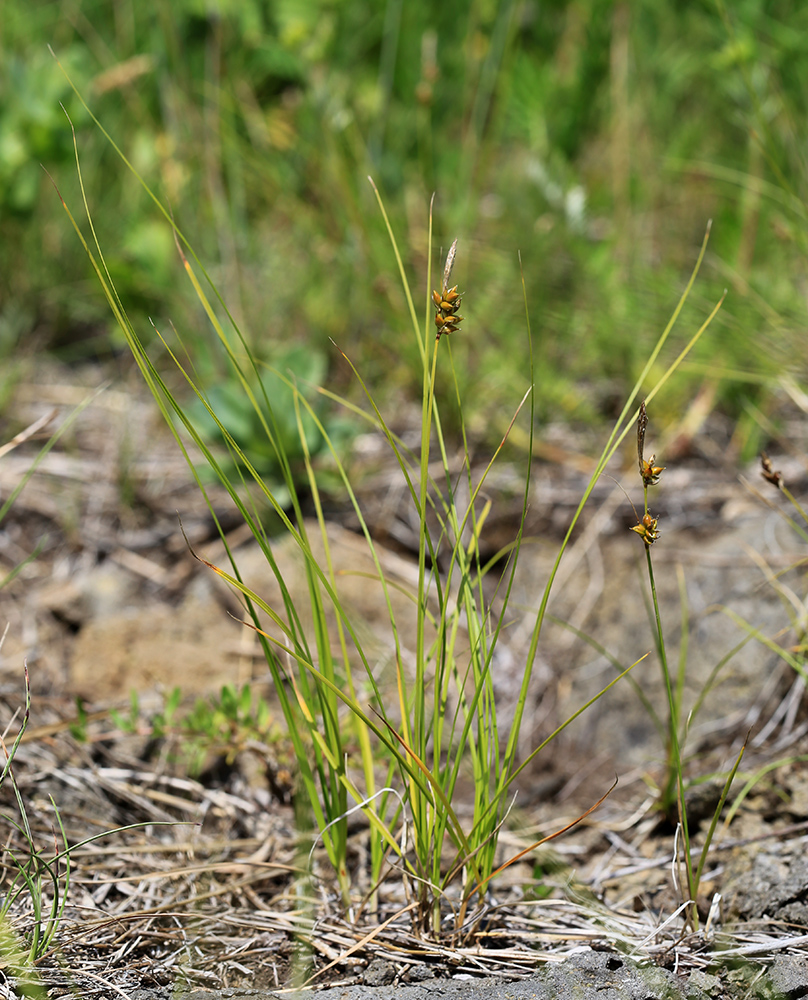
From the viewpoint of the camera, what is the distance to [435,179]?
2.57 meters

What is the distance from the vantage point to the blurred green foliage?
6.16 ft

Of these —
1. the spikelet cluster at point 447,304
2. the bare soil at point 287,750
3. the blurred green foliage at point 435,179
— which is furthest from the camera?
the blurred green foliage at point 435,179

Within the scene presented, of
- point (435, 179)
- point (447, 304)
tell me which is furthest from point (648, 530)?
point (435, 179)

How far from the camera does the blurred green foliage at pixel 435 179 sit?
1879mm

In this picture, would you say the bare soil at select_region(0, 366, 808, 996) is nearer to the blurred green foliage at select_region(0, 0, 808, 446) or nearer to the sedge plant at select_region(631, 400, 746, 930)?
the sedge plant at select_region(631, 400, 746, 930)

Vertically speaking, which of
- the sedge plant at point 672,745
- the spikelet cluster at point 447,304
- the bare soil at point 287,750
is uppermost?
the spikelet cluster at point 447,304

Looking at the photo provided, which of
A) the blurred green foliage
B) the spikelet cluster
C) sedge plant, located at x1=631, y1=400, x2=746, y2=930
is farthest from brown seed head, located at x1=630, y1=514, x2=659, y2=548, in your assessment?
the blurred green foliage

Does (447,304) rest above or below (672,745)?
above

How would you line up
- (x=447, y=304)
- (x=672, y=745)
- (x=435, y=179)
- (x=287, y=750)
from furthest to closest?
(x=435, y=179), (x=287, y=750), (x=672, y=745), (x=447, y=304)

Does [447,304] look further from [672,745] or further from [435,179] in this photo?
[435,179]

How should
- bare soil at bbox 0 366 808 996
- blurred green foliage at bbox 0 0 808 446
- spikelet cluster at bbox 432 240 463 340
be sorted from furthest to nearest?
1. blurred green foliage at bbox 0 0 808 446
2. bare soil at bbox 0 366 808 996
3. spikelet cluster at bbox 432 240 463 340

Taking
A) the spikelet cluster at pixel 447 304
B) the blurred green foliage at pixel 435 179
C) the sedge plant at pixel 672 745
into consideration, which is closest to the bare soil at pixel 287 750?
the sedge plant at pixel 672 745

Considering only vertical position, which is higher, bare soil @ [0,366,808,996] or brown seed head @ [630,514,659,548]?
brown seed head @ [630,514,659,548]

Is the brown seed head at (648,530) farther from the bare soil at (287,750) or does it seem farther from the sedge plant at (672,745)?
the bare soil at (287,750)
